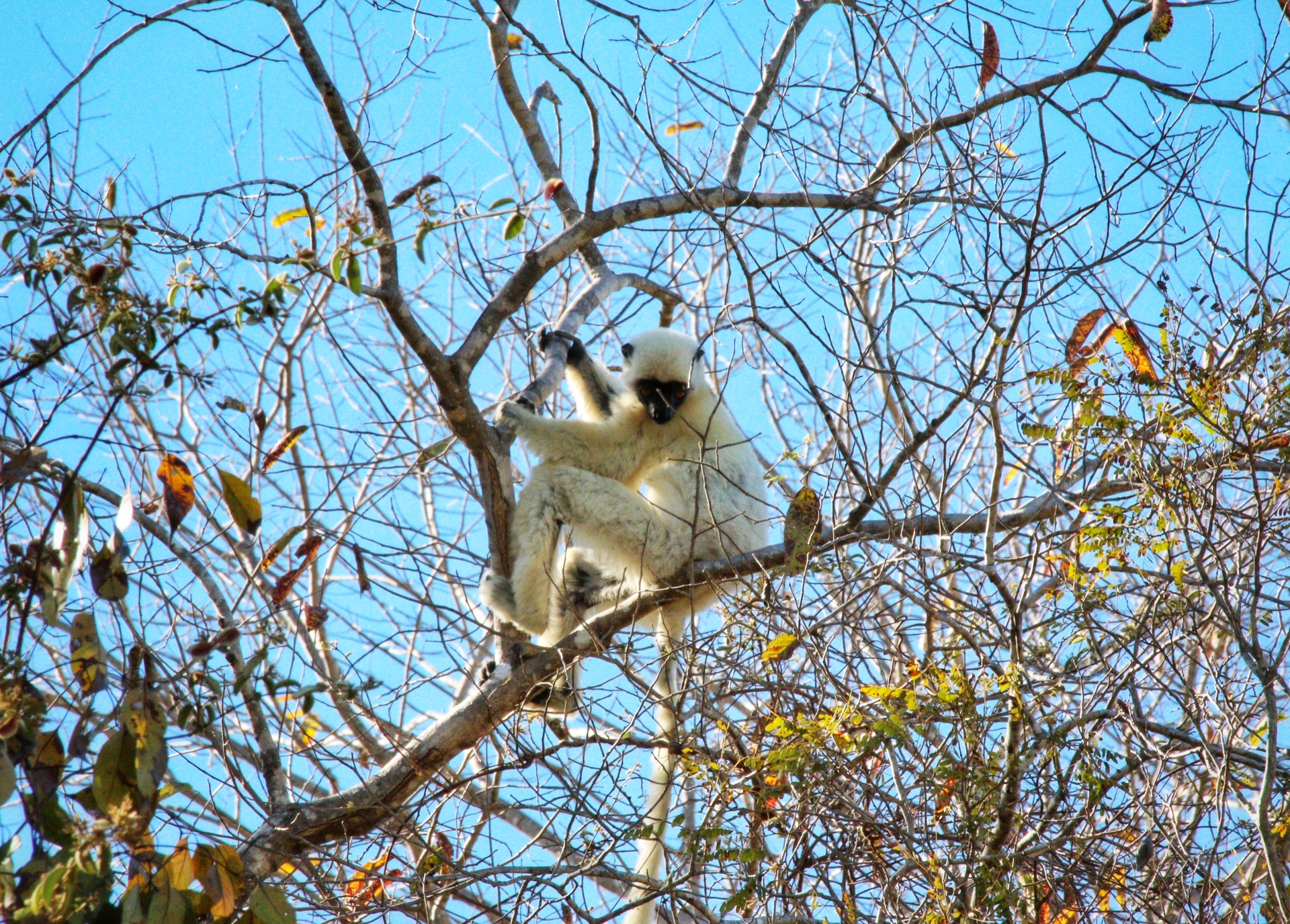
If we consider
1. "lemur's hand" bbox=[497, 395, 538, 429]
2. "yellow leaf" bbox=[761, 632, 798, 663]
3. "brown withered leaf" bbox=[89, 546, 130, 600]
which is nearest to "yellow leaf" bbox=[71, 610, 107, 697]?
"brown withered leaf" bbox=[89, 546, 130, 600]

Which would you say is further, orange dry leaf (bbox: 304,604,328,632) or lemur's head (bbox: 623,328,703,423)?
lemur's head (bbox: 623,328,703,423)

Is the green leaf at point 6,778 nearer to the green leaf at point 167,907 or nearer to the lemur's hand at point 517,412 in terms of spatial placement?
the green leaf at point 167,907

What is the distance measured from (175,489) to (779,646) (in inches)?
83.1

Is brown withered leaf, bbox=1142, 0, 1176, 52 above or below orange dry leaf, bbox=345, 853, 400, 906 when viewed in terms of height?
above

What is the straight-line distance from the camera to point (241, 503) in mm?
3051

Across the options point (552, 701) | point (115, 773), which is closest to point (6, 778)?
point (115, 773)

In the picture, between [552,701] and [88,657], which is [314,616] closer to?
[88,657]

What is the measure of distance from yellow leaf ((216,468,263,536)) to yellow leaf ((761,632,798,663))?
1.86 m

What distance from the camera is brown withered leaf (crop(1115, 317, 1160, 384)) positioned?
160 inches

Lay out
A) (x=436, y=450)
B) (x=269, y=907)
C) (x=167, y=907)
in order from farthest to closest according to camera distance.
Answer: (x=436, y=450), (x=269, y=907), (x=167, y=907)

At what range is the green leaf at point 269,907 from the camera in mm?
3004

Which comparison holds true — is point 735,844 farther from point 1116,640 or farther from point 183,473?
point 183,473

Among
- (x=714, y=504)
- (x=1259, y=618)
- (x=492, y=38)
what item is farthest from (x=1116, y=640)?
(x=492, y=38)

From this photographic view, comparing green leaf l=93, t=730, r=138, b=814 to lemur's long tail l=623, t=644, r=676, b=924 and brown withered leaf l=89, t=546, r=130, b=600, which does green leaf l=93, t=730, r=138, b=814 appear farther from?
lemur's long tail l=623, t=644, r=676, b=924
